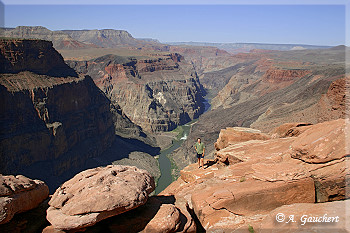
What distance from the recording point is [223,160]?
54.7 feet

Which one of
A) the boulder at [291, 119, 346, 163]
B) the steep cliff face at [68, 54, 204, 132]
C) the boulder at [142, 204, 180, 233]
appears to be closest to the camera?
the boulder at [142, 204, 180, 233]

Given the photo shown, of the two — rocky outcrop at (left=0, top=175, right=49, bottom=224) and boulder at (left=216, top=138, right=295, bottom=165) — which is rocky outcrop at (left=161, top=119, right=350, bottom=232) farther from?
rocky outcrop at (left=0, top=175, right=49, bottom=224)

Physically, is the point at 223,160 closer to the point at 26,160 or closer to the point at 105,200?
the point at 105,200

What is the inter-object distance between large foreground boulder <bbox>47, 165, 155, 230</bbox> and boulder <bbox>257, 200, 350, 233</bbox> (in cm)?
496

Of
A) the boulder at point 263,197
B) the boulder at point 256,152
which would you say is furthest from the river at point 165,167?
the boulder at point 263,197

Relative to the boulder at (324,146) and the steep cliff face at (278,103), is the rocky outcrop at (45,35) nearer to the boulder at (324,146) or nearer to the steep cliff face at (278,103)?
the steep cliff face at (278,103)

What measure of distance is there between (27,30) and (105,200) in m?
205

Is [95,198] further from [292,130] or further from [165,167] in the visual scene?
[165,167]

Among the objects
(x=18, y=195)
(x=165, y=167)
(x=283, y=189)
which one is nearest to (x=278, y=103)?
(x=165, y=167)

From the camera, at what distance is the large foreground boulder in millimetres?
9289

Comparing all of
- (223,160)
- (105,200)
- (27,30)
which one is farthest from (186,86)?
(27,30)

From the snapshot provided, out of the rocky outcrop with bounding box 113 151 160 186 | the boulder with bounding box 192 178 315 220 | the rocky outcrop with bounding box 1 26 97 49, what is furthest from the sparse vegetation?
the rocky outcrop with bounding box 1 26 97 49

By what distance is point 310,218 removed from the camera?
8.72 m

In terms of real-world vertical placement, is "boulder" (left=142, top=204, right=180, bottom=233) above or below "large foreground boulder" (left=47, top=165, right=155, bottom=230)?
below
